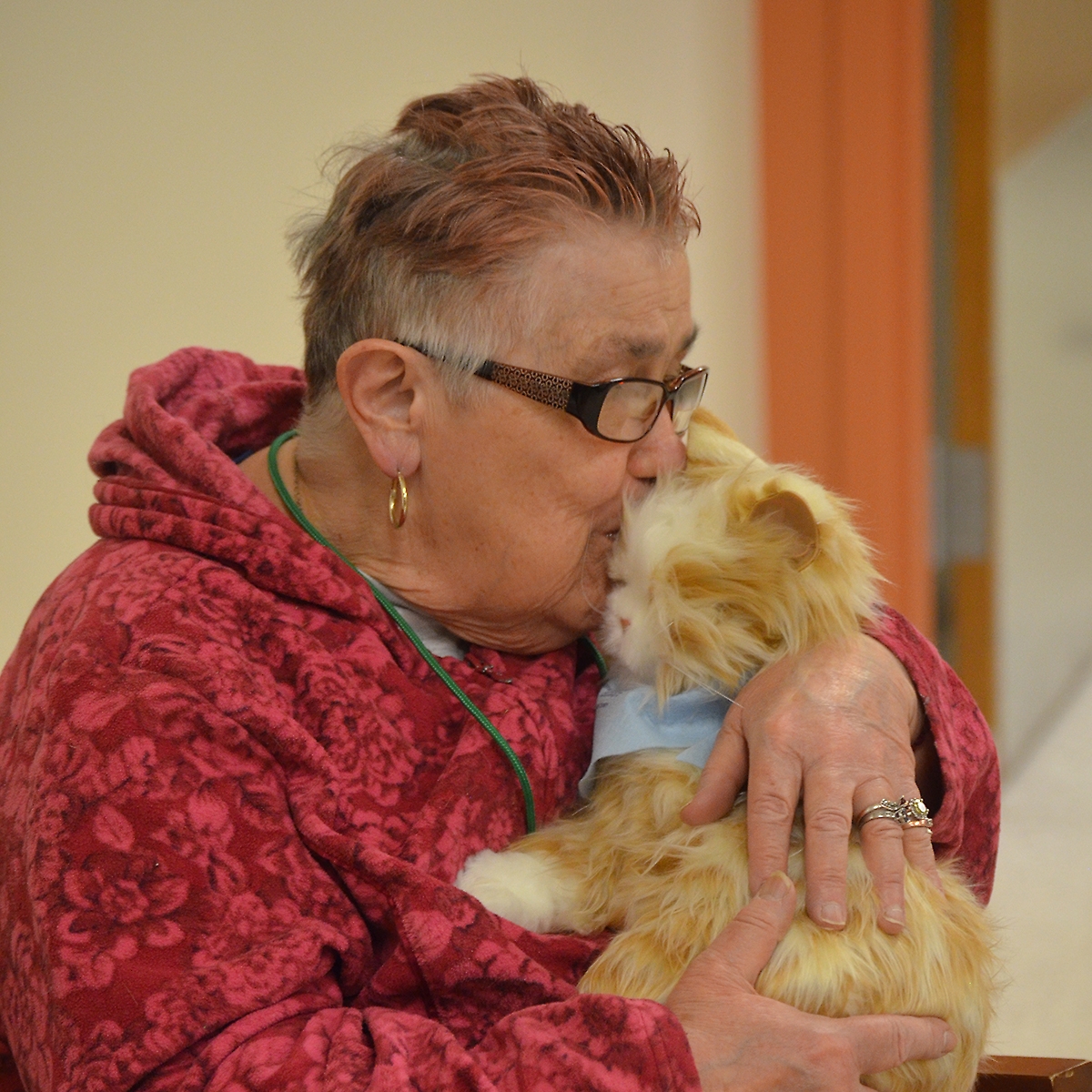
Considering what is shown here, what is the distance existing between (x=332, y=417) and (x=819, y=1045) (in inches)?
33.5

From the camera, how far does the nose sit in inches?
53.0

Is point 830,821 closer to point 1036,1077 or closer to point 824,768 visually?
point 824,768

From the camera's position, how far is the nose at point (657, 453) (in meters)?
1.35

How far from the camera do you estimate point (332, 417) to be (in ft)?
4.60

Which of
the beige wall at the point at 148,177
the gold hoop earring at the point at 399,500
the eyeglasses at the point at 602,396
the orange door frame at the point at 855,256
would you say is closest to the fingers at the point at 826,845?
the eyeglasses at the point at 602,396

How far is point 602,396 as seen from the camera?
1265 millimetres

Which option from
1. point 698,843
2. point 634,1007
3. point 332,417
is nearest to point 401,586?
point 332,417

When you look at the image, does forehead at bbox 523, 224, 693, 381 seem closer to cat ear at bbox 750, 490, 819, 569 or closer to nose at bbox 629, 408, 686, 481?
nose at bbox 629, 408, 686, 481

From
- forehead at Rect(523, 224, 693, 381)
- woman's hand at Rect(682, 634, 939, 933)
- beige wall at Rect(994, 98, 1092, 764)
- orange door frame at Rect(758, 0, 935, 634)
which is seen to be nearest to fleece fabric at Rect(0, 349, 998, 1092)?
woman's hand at Rect(682, 634, 939, 933)

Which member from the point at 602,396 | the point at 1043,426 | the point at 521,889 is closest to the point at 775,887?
the point at 521,889

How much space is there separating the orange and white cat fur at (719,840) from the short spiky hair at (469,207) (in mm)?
291

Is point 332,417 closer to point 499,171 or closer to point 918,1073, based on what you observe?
point 499,171

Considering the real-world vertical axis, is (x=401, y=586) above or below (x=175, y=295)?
below

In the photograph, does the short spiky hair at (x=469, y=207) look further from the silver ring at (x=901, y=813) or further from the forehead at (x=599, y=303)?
the silver ring at (x=901, y=813)
